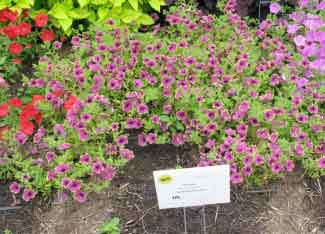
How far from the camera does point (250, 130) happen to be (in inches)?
113

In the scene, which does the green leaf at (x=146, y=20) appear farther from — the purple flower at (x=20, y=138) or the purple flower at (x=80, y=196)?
the purple flower at (x=80, y=196)

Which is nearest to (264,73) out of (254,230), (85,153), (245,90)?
(245,90)

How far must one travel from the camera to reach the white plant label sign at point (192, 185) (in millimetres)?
2146

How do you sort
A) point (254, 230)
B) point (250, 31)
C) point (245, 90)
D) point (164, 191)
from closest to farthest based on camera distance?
point (164, 191) → point (254, 230) → point (245, 90) → point (250, 31)

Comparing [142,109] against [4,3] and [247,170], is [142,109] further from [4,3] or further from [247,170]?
[4,3]

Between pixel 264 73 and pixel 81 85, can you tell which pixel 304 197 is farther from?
pixel 81 85

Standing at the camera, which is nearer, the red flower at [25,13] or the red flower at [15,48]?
the red flower at [15,48]

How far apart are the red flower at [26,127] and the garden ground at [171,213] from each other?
0.41m

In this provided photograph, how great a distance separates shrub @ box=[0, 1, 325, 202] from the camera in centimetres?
265

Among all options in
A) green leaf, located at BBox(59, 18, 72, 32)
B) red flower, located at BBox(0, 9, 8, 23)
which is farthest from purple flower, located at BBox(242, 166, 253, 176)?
red flower, located at BBox(0, 9, 8, 23)

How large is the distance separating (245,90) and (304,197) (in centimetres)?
75

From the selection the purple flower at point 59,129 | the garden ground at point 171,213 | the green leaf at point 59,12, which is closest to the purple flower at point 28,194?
the garden ground at point 171,213

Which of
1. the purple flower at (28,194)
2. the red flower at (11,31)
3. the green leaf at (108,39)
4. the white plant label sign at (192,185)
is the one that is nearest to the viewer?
the white plant label sign at (192,185)

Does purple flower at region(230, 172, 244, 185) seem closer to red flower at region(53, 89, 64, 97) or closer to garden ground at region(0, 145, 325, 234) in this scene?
garden ground at region(0, 145, 325, 234)
